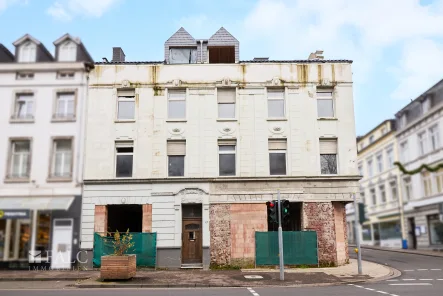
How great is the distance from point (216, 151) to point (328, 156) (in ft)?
21.5

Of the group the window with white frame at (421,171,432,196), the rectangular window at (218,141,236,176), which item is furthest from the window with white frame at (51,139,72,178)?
the window with white frame at (421,171,432,196)

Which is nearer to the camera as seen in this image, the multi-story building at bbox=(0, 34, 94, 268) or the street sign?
the multi-story building at bbox=(0, 34, 94, 268)

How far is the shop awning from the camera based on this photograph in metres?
8.30

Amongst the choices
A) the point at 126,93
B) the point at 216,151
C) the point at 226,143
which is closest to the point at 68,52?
the point at 216,151

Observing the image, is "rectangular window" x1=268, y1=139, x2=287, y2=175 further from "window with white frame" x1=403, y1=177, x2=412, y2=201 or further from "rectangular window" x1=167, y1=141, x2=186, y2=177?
"window with white frame" x1=403, y1=177, x2=412, y2=201

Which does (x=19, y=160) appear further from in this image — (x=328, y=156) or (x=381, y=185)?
(x=381, y=185)

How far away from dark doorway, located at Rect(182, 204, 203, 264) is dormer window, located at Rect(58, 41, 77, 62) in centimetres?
1806

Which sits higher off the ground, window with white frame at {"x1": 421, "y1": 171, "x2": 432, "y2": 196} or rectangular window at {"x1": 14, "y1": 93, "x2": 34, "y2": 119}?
window with white frame at {"x1": 421, "y1": 171, "x2": 432, "y2": 196}

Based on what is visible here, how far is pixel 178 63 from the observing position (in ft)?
88.8

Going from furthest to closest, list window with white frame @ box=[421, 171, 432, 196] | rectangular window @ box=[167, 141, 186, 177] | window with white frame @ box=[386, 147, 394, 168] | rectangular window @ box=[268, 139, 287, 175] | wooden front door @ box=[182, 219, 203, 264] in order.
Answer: window with white frame @ box=[386, 147, 394, 168], window with white frame @ box=[421, 171, 432, 196], rectangular window @ box=[268, 139, 287, 175], rectangular window @ box=[167, 141, 186, 177], wooden front door @ box=[182, 219, 203, 264]

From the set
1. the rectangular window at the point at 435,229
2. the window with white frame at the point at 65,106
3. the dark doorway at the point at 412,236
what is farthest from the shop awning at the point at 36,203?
the dark doorway at the point at 412,236

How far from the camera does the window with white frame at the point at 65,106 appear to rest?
8.85 metres

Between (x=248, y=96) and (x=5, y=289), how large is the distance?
16.7 m

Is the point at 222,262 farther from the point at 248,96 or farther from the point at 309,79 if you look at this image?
the point at 309,79
